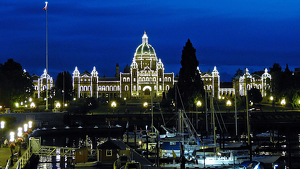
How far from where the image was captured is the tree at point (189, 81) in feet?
301

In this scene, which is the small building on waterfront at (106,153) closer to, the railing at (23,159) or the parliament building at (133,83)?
the railing at (23,159)

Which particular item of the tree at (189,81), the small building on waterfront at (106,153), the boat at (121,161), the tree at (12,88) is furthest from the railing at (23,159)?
the tree at (189,81)

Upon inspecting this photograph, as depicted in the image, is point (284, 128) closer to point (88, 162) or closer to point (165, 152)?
point (165, 152)

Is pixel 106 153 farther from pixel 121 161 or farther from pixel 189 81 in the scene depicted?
pixel 189 81

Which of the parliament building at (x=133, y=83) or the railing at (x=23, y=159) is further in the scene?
the parliament building at (x=133, y=83)

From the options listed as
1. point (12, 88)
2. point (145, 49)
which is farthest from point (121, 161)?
point (145, 49)

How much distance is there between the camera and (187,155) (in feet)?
142

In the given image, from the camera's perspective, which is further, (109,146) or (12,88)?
(12,88)

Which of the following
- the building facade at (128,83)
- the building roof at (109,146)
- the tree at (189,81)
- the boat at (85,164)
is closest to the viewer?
the boat at (85,164)

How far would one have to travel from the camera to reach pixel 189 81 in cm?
9381

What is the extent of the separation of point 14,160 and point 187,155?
16.3 m

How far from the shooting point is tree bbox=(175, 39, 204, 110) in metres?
91.8

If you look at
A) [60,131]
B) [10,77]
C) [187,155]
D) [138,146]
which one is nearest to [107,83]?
[10,77]

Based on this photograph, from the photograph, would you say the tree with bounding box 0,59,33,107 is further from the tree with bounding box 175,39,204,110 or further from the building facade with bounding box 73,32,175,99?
the building facade with bounding box 73,32,175,99
